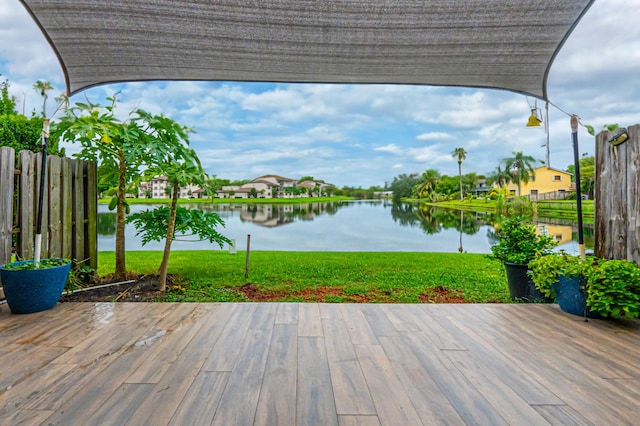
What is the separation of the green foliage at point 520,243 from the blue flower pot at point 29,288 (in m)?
3.92

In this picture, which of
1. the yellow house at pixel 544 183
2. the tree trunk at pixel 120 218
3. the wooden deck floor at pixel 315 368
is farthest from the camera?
the yellow house at pixel 544 183

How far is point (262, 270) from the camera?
5188 millimetres

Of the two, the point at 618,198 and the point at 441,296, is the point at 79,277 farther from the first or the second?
the point at 618,198

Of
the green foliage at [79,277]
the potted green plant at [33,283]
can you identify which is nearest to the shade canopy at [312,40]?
the potted green plant at [33,283]

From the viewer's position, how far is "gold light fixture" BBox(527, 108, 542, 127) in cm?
309

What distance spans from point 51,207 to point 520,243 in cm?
445

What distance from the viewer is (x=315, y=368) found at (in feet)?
5.85

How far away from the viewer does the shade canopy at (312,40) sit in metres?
2.08

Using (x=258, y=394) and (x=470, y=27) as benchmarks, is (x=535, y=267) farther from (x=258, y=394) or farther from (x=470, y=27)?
(x=258, y=394)

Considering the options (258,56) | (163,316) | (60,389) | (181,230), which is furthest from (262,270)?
(60,389)

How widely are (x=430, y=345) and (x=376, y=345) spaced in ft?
1.09

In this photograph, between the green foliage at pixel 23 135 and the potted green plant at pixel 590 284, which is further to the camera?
the green foliage at pixel 23 135

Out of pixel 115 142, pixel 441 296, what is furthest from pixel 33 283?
pixel 441 296

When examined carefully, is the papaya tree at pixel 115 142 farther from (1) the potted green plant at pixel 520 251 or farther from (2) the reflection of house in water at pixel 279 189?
(2) the reflection of house in water at pixel 279 189
